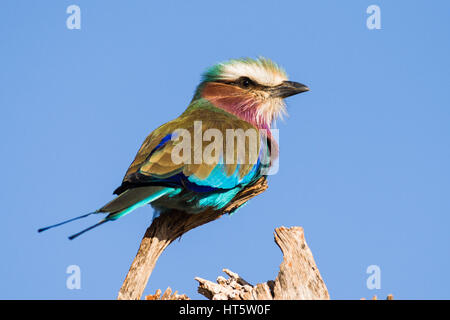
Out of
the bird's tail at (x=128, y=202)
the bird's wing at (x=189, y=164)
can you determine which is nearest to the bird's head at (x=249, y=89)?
the bird's wing at (x=189, y=164)

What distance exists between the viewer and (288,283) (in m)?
4.55

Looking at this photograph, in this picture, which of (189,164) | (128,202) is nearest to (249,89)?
(189,164)

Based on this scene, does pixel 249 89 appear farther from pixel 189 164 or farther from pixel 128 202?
pixel 128 202

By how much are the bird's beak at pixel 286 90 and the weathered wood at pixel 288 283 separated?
1913 mm

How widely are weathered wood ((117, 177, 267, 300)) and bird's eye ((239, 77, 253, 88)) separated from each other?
111cm

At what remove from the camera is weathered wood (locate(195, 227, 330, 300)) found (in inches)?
178

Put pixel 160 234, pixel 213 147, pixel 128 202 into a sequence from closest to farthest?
pixel 128 202 < pixel 160 234 < pixel 213 147

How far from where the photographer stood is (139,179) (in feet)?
15.6

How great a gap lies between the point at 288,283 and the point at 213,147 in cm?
141

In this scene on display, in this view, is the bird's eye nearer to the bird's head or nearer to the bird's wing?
the bird's head

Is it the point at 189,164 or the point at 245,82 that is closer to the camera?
the point at 189,164

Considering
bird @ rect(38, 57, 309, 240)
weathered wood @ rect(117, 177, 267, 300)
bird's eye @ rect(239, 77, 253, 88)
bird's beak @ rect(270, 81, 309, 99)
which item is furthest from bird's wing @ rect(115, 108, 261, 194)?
bird's beak @ rect(270, 81, 309, 99)

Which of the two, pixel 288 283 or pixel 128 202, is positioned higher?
pixel 128 202
